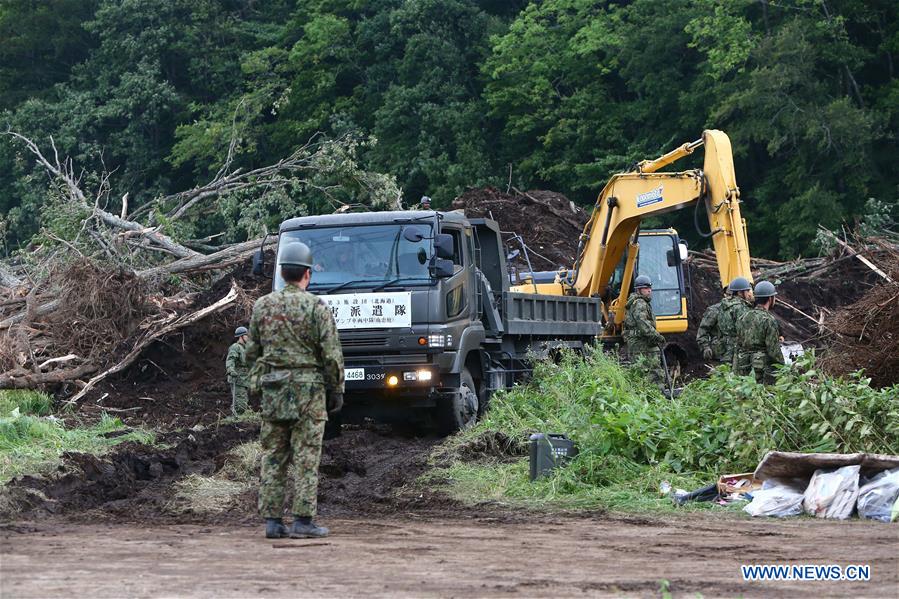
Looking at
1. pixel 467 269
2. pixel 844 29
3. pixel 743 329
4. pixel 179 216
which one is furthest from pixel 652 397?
pixel 844 29

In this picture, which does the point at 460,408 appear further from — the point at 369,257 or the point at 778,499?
the point at 778,499

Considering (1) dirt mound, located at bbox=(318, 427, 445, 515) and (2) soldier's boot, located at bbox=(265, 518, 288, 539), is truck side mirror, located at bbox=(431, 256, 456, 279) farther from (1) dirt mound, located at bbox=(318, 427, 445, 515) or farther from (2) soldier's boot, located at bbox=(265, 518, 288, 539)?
(2) soldier's boot, located at bbox=(265, 518, 288, 539)

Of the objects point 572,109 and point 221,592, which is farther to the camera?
point 572,109

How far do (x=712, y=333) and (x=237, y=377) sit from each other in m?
6.70

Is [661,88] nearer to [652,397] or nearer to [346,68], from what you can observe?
[346,68]

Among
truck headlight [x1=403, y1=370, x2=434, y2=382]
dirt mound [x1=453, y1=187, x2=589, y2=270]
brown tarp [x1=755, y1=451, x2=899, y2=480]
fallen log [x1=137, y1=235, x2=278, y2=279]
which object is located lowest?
brown tarp [x1=755, y1=451, x2=899, y2=480]

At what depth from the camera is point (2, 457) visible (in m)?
12.8

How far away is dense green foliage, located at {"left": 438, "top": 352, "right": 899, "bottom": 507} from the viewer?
1093cm

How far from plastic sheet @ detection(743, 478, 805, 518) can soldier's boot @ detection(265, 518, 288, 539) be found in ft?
12.2

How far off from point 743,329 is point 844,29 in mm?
25063

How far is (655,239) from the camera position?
2477 centimetres

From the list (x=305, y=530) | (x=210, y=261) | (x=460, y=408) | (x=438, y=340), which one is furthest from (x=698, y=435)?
(x=210, y=261)

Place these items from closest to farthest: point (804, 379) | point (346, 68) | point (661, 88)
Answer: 1. point (804, 379)
2. point (661, 88)
3. point (346, 68)

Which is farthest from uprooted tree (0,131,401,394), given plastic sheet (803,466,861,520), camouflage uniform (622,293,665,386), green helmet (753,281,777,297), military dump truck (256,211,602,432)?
plastic sheet (803,466,861,520)
